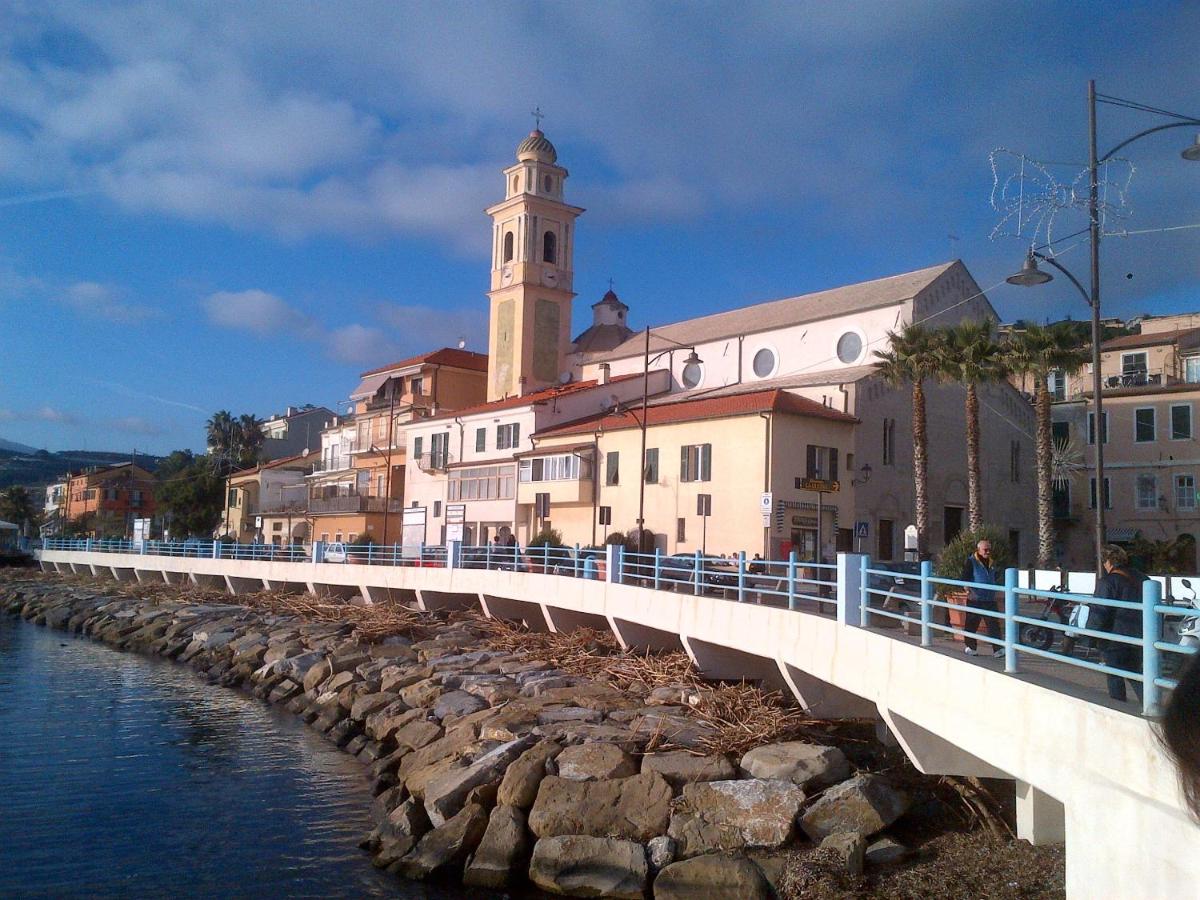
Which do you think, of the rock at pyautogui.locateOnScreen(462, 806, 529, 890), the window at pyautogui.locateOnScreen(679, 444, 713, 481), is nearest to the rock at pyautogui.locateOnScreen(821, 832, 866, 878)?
the rock at pyautogui.locateOnScreen(462, 806, 529, 890)

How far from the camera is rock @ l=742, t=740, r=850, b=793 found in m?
12.6

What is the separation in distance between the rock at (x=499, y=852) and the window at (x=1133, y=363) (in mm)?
48874

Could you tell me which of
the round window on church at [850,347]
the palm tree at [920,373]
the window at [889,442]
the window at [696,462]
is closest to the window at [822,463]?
the window at [889,442]

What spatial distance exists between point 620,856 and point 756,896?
183 cm

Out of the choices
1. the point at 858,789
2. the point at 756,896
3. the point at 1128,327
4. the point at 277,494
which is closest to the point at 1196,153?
the point at 858,789

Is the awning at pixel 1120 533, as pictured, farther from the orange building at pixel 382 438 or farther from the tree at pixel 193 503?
the tree at pixel 193 503

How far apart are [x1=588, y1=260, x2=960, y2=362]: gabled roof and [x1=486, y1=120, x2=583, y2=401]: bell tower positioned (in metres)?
4.17

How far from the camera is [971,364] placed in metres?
32.8

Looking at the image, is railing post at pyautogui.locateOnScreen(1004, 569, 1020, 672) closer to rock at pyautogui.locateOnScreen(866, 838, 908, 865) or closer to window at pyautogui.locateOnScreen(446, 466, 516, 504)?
rock at pyautogui.locateOnScreen(866, 838, 908, 865)

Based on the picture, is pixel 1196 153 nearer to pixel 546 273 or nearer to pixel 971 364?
pixel 971 364

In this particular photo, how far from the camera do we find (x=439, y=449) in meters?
55.6

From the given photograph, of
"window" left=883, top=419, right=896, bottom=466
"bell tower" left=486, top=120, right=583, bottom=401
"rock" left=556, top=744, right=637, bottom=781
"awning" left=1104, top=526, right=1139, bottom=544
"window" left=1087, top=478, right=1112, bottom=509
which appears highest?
"bell tower" left=486, top=120, right=583, bottom=401

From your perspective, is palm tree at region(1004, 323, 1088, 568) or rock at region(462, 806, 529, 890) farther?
palm tree at region(1004, 323, 1088, 568)

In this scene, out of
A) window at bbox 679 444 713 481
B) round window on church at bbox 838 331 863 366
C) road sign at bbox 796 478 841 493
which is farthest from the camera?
round window on church at bbox 838 331 863 366
